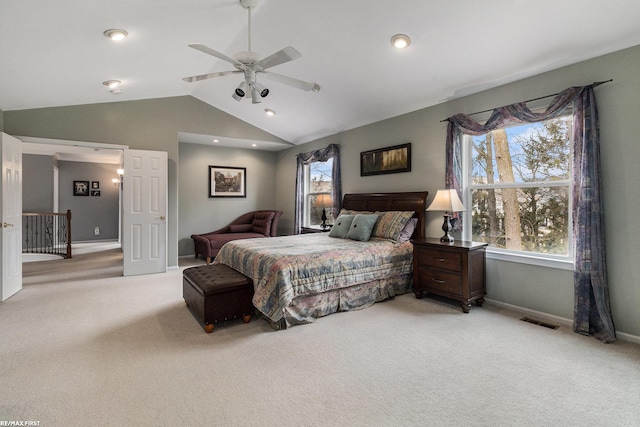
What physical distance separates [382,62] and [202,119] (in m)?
3.73

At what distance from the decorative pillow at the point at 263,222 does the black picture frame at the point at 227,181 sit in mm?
790

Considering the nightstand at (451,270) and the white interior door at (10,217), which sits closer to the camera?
the nightstand at (451,270)

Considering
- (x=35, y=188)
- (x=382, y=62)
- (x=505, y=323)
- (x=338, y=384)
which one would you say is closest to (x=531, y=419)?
(x=338, y=384)

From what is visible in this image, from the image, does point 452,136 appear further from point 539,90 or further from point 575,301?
point 575,301

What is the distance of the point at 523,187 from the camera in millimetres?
3656

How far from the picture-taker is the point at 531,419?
181 centimetres

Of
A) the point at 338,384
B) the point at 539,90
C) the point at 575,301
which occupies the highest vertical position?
the point at 539,90

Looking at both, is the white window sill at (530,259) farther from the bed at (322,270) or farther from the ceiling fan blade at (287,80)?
the ceiling fan blade at (287,80)

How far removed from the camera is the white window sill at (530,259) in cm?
327

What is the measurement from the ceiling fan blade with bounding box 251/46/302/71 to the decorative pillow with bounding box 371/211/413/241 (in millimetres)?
2543

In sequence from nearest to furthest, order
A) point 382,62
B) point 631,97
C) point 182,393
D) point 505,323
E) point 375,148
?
point 182,393 < point 631,97 < point 505,323 < point 382,62 < point 375,148

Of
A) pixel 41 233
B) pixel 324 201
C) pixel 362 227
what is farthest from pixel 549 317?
pixel 41 233

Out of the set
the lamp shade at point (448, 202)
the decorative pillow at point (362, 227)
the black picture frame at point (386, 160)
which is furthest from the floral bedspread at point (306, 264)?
the black picture frame at point (386, 160)

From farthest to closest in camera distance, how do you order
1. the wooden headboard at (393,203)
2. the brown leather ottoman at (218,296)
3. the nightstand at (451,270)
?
the wooden headboard at (393,203) < the nightstand at (451,270) < the brown leather ottoman at (218,296)
